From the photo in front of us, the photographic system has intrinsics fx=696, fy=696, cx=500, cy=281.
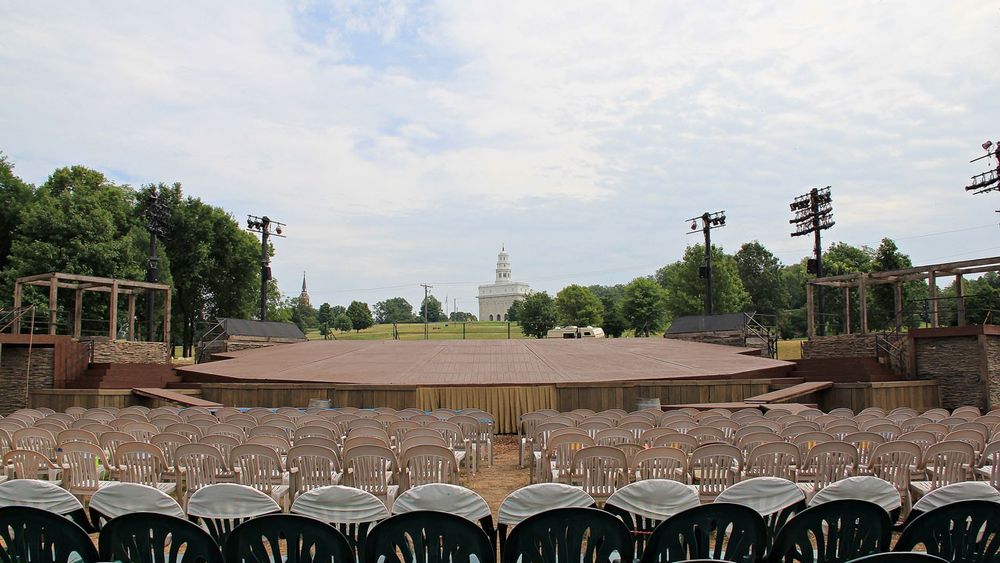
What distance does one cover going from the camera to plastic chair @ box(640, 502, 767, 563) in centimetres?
299

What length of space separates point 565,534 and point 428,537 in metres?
0.57

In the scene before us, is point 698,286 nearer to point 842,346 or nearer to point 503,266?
point 842,346

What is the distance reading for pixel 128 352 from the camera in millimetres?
19500

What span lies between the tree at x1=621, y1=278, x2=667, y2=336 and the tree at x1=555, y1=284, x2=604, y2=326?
6.48m

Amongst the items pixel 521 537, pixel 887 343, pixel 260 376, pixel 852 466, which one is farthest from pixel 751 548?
pixel 887 343

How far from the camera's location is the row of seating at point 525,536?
2885mm

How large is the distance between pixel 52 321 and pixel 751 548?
62.2 ft

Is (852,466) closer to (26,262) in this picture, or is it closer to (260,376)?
(260,376)

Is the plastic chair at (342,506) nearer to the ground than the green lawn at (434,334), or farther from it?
nearer to the ground

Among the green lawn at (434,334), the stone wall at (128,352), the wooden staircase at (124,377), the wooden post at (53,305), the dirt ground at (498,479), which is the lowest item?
the dirt ground at (498,479)

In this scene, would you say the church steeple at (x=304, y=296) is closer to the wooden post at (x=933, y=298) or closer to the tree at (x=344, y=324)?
the tree at (x=344, y=324)

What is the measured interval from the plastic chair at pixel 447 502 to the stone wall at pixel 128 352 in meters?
18.0

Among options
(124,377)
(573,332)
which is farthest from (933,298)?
(573,332)

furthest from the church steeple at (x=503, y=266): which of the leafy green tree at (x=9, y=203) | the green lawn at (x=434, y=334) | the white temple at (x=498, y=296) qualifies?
the leafy green tree at (x=9, y=203)
